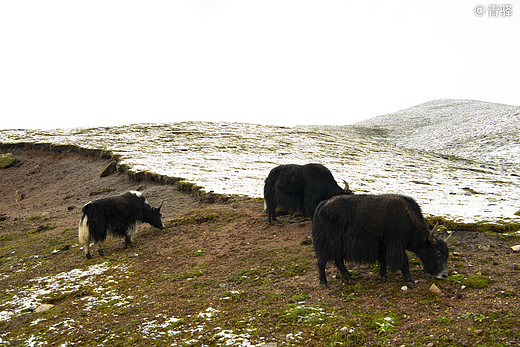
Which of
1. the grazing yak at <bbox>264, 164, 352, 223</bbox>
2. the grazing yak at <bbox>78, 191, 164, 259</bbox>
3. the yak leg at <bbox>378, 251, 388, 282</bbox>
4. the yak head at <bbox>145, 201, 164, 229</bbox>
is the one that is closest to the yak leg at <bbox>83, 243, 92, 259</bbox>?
the grazing yak at <bbox>78, 191, 164, 259</bbox>

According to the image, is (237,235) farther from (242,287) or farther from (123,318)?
(123,318)

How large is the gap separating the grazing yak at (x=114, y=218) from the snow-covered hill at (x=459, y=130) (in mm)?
28894

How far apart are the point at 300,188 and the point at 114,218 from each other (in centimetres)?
632

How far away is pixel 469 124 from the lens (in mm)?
44406

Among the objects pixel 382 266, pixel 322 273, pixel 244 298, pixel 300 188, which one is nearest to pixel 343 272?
pixel 322 273

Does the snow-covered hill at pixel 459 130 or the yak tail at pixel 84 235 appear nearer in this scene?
the yak tail at pixel 84 235

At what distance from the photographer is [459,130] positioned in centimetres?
4278

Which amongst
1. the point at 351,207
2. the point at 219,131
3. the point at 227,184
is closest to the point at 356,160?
the point at 227,184

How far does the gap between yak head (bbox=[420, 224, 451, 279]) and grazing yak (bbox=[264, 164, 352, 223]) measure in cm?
481

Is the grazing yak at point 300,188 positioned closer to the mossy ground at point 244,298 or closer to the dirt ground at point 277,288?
the dirt ground at point 277,288

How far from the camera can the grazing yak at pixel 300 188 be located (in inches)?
463

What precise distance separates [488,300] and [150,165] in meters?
20.1

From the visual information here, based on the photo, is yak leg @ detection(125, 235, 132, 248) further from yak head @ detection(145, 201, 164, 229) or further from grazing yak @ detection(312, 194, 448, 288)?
grazing yak @ detection(312, 194, 448, 288)

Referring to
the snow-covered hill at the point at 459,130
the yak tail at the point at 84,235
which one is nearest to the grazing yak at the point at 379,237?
the yak tail at the point at 84,235
